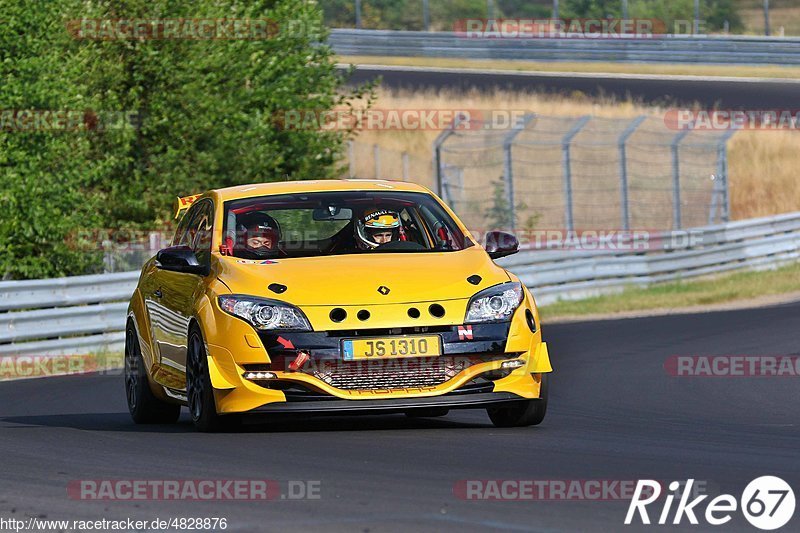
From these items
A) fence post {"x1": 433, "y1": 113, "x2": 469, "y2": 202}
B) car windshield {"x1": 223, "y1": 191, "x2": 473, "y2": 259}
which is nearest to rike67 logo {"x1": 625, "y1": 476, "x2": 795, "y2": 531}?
car windshield {"x1": 223, "y1": 191, "x2": 473, "y2": 259}

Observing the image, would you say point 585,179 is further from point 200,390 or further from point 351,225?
point 200,390

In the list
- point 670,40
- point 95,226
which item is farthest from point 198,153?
point 670,40

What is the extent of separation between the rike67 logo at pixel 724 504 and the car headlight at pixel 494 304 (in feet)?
7.29

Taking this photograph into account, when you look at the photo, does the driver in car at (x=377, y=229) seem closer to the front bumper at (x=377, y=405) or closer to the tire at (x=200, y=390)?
the tire at (x=200, y=390)

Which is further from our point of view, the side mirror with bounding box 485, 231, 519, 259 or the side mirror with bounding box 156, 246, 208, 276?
the side mirror with bounding box 485, 231, 519, 259

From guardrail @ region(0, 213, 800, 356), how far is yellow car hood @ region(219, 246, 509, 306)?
882 centimetres

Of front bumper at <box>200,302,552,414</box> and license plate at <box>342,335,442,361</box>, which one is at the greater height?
license plate at <box>342,335,442,361</box>

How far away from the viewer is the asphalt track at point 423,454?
661 cm

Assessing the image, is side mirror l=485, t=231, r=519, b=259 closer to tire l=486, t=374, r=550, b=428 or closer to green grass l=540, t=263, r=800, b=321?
tire l=486, t=374, r=550, b=428

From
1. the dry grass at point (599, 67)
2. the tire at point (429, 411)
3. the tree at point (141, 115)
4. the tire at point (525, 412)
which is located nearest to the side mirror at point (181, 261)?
the tire at point (429, 411)

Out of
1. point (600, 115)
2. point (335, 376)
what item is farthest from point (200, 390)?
point (600, 115)

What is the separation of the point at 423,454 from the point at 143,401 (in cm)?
329

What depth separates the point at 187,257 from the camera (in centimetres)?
997

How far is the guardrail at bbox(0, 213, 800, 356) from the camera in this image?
1820cm
